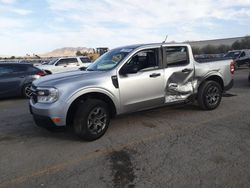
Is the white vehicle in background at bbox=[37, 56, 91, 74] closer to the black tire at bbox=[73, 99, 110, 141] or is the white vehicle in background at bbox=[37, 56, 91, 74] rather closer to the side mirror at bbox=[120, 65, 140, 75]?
the side mirror at bbox=[120, 65, 140, 75]

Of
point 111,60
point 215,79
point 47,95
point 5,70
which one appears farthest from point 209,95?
point 5,70

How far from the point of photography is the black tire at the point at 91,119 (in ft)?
16.4

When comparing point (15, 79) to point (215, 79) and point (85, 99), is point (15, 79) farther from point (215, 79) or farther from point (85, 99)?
point (215, 79)

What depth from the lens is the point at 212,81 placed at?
707 cm

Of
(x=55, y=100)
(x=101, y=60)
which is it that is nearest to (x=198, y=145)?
(x=55, y=100)

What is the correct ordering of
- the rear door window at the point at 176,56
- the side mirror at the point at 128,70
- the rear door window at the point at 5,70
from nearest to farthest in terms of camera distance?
the side mirror at the point at 128,70 → the rear door window at the point at 176,56 → the rear door window at the point at 5,70

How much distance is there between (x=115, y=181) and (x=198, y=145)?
70.9 inches

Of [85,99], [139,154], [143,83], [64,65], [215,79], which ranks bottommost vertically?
[139,154]

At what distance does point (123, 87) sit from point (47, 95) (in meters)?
1.46

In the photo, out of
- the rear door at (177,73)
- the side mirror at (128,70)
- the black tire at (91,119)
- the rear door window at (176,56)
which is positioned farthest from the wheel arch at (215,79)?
the black tire at (91,119)

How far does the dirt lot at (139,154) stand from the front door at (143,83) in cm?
54

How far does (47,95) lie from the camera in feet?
16.5

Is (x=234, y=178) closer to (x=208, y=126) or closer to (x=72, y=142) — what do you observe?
(x=208, y=126)

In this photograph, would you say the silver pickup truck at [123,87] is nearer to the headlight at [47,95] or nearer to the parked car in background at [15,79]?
the headlight at [47,95]
